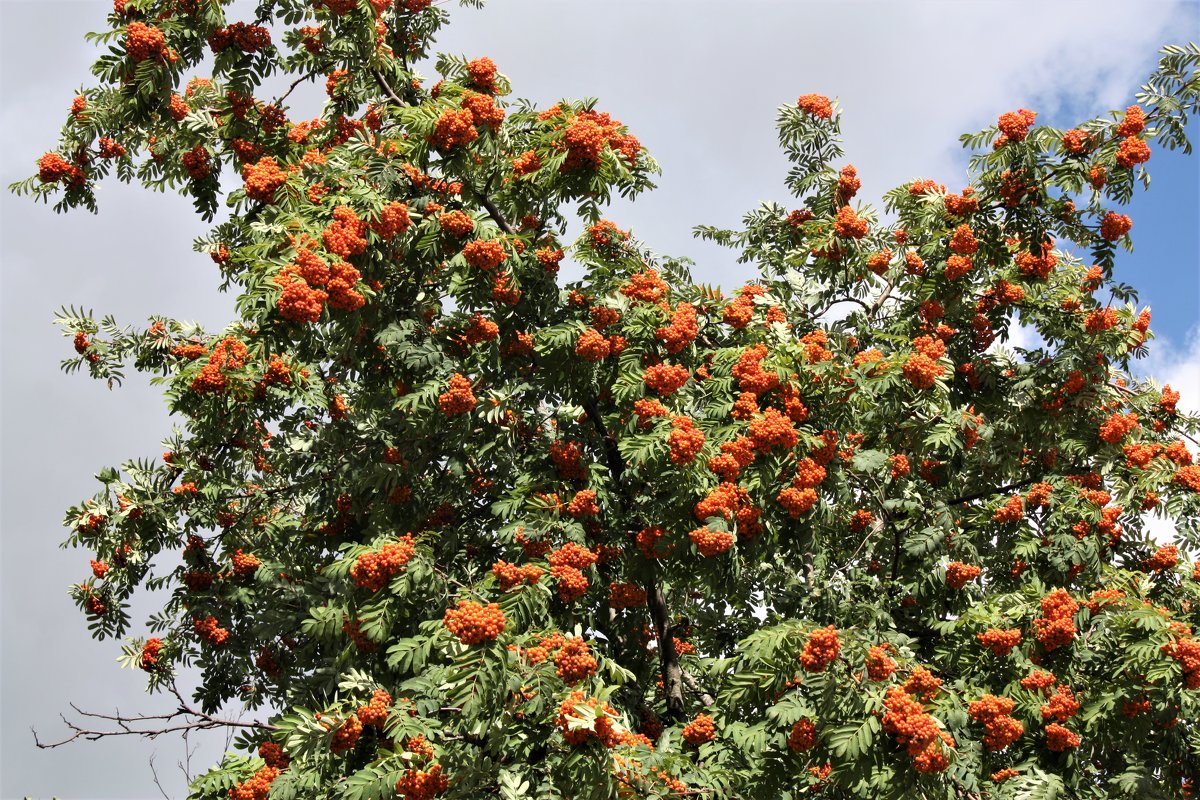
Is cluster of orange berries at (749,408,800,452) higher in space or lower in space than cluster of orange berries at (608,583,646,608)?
higher

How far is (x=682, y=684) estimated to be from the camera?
8.98 meters

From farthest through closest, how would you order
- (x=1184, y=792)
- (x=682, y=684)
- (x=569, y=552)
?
(x=682, y=684), (x=1184, y=792), (x=569, y=552)

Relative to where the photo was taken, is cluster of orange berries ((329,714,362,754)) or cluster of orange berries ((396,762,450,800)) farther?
cluster of orange berries ((329,714,362,754))

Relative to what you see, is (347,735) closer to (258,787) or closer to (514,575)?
(258,787)

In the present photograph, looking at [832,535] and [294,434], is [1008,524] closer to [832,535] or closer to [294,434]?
[832,535]

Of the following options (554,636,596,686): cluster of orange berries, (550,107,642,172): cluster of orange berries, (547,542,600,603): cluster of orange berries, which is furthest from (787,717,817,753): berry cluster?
(550,107,642,172): cluster of orange berries

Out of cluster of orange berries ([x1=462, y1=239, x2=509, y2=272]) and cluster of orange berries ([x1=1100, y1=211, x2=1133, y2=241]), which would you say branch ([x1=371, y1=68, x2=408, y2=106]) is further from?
cluster of orange berries ([x1=1100, y1=211, x2=1133, y2=241])

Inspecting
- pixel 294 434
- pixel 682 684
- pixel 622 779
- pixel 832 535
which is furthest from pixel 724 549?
pixel 294 434

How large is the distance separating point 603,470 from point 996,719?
10.9ft

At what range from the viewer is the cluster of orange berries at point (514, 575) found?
676 cm

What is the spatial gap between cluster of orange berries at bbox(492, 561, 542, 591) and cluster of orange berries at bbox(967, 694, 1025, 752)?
117 inches

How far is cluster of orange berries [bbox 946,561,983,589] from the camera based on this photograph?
893 cm

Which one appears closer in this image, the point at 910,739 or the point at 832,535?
the point at 910,739

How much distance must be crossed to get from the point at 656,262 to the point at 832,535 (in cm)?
304
